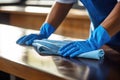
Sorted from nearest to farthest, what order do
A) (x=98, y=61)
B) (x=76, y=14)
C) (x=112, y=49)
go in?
(x=98, y=61) → (x=112, y=49) → (x=76, y=14)

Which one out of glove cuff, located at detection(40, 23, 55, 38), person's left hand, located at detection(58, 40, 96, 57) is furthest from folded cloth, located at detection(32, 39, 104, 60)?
glove cuff, located at detection(40, 23, 55, 38)

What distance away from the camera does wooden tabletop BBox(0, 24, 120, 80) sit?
84 cm

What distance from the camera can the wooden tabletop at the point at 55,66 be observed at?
33.0 inches

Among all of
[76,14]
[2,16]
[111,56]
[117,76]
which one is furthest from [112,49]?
[2,16]

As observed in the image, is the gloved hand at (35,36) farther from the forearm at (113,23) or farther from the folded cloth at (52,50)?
the forearm at (113,23)

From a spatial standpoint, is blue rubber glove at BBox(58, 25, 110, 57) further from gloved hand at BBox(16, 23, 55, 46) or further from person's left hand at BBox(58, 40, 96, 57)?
gloved hand at BBox(16, 23, 55, 46)

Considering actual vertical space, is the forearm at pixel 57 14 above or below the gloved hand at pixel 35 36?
above

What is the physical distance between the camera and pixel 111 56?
1132 mm

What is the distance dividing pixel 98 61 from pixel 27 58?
29cm

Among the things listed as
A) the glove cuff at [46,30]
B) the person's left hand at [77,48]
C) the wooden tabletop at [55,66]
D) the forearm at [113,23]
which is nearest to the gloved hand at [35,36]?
the glove cuff at [46,30]

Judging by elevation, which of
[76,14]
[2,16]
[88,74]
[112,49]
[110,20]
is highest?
[110,20]

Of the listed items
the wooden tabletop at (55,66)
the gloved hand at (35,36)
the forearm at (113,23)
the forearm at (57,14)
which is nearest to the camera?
the wooden tabletop at (55,66)

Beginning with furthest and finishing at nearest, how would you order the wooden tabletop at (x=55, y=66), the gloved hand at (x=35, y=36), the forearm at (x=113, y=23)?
1. the gloved hand at (x=35, y=36)
2. the forearm at (x=113, y=23)
3. the wooden tabletop at (x=55, y=66)

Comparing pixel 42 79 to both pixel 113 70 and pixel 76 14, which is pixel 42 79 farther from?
pixel 76 14
